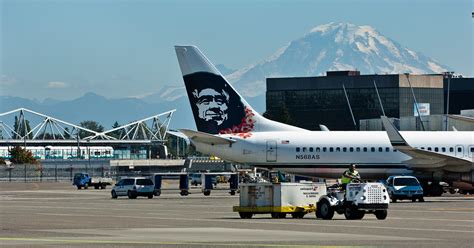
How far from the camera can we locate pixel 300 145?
64688 millimetres

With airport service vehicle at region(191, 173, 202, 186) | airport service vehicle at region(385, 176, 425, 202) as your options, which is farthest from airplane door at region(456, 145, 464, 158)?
airport service vehicle at region(191, 173, 202, 186)

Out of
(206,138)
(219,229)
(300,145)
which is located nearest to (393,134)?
(300,145)

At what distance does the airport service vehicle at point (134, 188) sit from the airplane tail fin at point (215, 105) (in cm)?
523

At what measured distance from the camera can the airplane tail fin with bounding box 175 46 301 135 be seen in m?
66.2

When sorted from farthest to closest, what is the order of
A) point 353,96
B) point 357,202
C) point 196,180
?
point 353,96
point 196,180
point 357,202

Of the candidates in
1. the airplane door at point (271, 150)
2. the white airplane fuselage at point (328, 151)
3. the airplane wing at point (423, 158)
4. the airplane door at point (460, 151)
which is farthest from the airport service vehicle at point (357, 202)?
the airplane door at point (460, 151)

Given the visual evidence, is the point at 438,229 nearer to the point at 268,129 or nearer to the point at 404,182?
the point at 404,182

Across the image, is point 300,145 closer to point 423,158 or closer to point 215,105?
point 215,105

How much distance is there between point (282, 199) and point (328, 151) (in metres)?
22.9

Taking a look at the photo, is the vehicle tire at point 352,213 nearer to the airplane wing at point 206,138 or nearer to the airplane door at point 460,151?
the airplane wing at point 206,138

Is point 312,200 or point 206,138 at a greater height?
point 206,138

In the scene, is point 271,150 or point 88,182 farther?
point 88,182

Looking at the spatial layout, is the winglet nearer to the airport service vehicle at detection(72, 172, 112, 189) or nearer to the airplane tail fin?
the airplane tail fin

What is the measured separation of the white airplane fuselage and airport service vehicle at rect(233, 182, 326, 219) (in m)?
21.4
